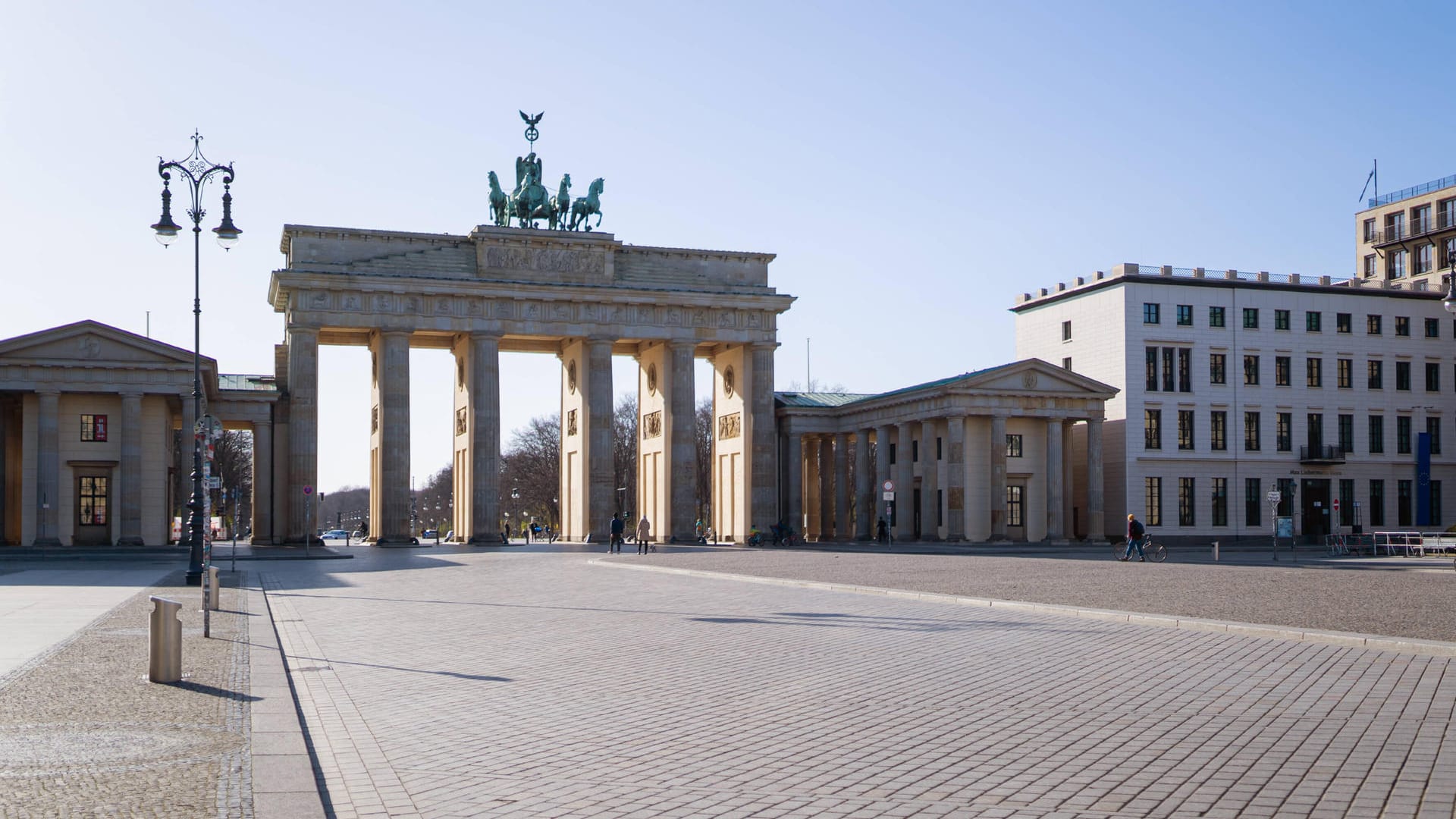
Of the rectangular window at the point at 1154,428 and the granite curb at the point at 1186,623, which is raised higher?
the rectangular window at the point at 1154,428

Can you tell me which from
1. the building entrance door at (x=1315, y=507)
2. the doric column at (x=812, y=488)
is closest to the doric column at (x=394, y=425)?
the doric column at (x=812, y=488)

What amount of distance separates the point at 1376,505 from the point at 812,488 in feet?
109

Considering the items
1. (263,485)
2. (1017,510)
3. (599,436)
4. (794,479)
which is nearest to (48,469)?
(263,485)

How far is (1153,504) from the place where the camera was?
77500 mm

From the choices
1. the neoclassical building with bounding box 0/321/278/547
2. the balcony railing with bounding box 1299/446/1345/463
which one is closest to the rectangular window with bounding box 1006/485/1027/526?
the balcony railing with bounding box 1299/446/1345/463

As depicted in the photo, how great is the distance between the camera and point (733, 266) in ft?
262

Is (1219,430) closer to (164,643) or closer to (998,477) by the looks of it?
(998,477)

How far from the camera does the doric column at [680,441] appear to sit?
7644 cm

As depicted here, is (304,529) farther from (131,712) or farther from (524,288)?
(131,712)

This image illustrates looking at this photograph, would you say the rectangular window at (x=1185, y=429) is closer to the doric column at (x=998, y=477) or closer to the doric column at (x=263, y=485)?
the doric column at (x=998, y=477)

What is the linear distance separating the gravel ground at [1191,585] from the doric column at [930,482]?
23542 millimetres

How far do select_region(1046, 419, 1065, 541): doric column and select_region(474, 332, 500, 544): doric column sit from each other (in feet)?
94.0

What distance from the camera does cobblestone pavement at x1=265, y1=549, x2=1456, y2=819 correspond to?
884cm

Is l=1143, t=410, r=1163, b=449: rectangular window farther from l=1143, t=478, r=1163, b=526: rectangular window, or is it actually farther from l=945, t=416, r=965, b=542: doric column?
l=945, t=416, r=965, b=542: doric column
